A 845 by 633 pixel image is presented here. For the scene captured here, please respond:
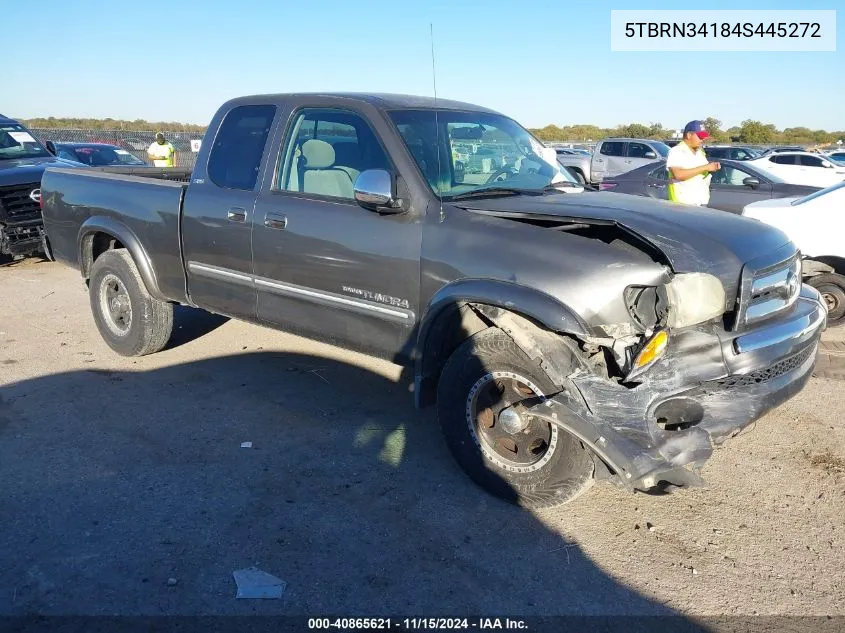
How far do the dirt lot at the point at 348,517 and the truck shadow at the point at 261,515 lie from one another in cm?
1

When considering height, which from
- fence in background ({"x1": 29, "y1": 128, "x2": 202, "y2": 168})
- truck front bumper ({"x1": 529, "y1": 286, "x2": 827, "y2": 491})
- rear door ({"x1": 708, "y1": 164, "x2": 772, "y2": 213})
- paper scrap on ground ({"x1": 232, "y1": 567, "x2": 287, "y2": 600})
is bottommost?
paper scrap on ground ({"x1": 232, "y1": 567, "x2": 287, "y2": 600})

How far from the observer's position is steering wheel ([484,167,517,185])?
4222 mm

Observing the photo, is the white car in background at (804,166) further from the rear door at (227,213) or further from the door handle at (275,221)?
the door handle at (275,221)

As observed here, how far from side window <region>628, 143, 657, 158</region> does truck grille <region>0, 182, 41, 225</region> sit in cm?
1757

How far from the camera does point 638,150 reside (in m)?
21.9

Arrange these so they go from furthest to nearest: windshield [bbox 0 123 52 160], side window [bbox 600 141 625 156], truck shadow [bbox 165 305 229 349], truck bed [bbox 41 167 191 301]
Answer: side window [bbox 600 141 625 156] < windshield [bbox 0 123 52 160] < truck shadow [bbox 165 305 229 349] < truck bed [bbox 41 167 191 301]

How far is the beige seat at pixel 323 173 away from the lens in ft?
13.9

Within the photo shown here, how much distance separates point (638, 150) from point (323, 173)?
19.6 metres

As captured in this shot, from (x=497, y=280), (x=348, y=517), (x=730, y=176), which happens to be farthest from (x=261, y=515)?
(x=730, y=176)

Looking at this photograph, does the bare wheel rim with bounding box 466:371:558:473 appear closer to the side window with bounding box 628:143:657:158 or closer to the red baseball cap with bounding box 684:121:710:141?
the red baseball cap with bounding box 684:121:710:141

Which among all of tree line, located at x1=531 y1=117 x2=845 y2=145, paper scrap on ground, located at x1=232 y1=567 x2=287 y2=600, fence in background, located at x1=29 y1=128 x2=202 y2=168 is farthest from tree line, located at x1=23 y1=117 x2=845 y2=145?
paper scrap on ground, located at x1=232 y1=567 x2=287 y2=600

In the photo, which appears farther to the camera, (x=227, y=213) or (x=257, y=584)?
(x=227, y=213)

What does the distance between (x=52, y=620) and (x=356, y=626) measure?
1.18 m

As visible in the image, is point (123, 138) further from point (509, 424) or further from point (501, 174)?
point (509, 424)
